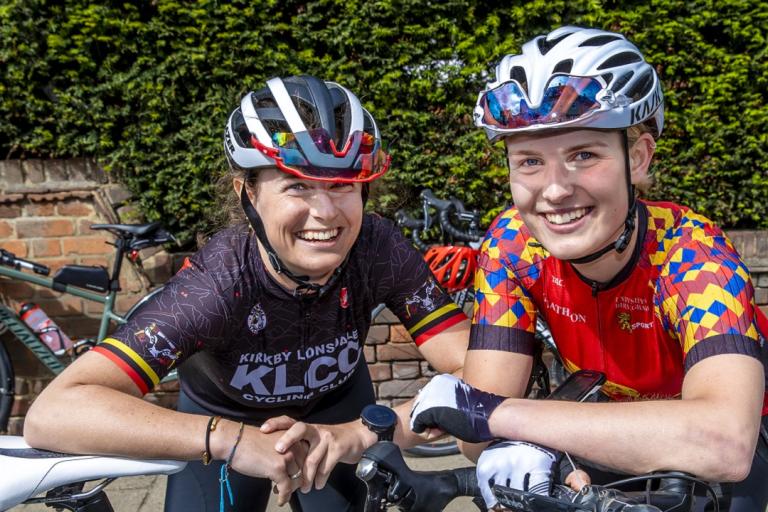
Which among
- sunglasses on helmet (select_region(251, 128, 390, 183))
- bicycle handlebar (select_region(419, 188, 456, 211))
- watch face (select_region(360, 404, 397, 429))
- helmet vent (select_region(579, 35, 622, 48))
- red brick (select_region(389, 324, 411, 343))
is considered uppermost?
helmet vent (select_region(579, 35, 622, 48))

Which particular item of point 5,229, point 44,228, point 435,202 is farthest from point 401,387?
point 5,229

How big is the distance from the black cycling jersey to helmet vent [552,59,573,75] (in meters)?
0.80

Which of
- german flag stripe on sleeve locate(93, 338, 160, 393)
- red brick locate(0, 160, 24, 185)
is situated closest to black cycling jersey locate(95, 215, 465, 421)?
german flag stripe on sleeve locate(93, 338, 160, 393)

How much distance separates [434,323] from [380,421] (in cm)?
82

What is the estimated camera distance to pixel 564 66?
1.80 meters

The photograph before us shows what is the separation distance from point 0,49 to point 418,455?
3.73 metres

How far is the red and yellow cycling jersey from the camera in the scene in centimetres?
167

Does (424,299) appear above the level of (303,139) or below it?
below

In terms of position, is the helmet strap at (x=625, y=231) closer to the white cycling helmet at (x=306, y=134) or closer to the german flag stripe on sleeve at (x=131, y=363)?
the white cycling helmet at (x=306, y=134)

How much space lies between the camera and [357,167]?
2.02 metres

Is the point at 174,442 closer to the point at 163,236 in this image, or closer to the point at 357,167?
the point at 357,167

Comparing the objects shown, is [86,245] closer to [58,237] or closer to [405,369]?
[58,237]

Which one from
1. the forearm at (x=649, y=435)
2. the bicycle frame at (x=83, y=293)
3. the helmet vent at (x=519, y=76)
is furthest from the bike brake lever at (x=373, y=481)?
the bicycle frame at (x=83, y=293)

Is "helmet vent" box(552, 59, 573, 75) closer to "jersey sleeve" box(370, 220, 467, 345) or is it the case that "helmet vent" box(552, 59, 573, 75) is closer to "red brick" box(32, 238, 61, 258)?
"jersey sleeve" box(370, 220, 467, 345)
